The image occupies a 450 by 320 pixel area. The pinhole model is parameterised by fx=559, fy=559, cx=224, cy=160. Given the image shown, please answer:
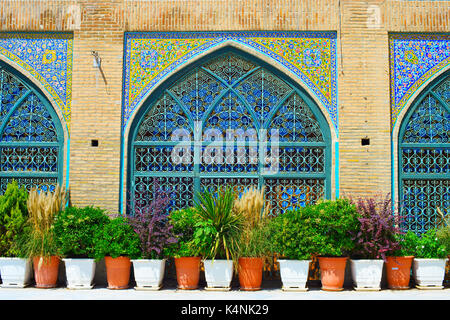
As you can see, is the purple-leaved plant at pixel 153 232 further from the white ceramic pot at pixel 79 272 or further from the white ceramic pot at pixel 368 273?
the white ceramic pot at pixel 368 273

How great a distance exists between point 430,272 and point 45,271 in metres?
5.01

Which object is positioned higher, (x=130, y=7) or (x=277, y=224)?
(x=130, y=7)

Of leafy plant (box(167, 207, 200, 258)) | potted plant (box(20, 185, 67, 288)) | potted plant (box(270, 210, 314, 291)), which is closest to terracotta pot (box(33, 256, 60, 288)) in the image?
potted plant (box(20, 185, 67, 288))

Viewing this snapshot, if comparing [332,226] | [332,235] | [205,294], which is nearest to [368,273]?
[332,235]

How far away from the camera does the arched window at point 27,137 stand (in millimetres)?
8328

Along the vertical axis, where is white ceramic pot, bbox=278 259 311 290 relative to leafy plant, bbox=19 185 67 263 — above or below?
below

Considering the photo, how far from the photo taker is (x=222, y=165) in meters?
8.34

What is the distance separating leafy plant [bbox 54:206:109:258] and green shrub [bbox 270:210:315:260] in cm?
232

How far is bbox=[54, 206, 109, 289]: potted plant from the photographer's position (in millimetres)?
7113

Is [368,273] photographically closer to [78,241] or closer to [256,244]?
[256,244]

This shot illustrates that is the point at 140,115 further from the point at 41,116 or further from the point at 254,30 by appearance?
the point at 254,30

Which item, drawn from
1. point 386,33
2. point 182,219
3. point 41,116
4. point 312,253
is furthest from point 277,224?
point 41,116

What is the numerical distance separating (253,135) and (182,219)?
6.04 feet

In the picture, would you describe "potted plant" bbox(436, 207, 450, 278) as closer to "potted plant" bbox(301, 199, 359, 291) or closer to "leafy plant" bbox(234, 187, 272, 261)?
"potted plant" bbox(301, 199, 359, 291)
